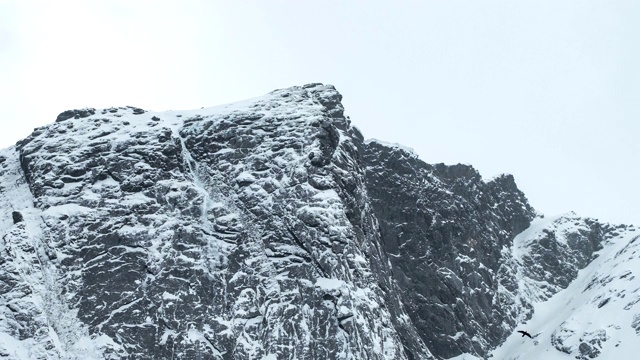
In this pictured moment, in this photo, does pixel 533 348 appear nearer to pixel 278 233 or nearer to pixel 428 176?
pixel 428 176

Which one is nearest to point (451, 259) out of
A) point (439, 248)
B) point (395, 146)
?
point (439, 248)

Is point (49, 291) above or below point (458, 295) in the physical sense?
above

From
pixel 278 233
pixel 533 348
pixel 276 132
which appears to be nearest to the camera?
pixel 278 233

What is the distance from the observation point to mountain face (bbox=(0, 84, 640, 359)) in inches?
4510

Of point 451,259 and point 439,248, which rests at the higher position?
point 439,248

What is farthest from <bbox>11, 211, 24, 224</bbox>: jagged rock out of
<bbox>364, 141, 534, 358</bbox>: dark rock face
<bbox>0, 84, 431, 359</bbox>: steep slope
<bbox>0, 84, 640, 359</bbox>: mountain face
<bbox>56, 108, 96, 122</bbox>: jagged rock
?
<bbox>364, 141, 534, 358</bbox>: dark rock face

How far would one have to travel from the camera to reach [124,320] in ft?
377

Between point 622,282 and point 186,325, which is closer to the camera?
point 186,325

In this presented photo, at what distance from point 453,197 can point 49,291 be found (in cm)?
9429

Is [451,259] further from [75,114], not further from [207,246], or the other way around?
[75,114]

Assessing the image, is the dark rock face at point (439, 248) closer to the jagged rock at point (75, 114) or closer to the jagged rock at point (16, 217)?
the jagged rock at point (75, 114)

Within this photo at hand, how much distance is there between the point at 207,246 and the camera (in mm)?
126188

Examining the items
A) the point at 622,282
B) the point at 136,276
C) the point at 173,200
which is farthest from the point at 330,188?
the point at 622,282

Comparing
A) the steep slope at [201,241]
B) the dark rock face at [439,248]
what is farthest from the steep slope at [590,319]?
the steep slope at [201,241]
